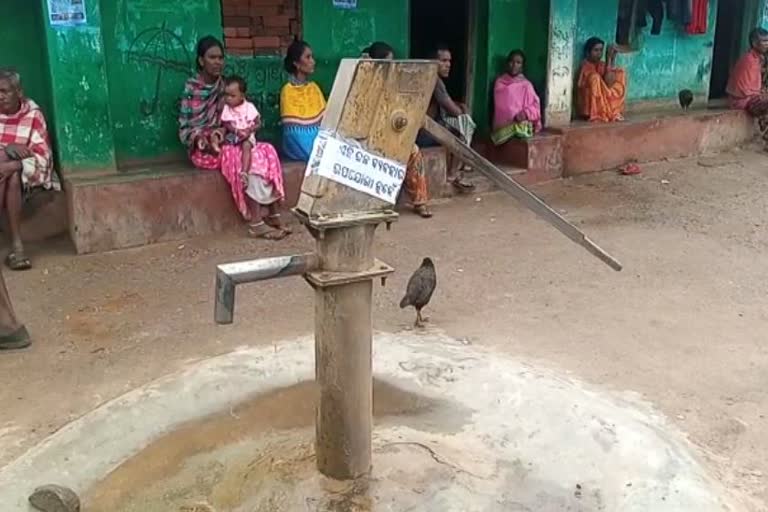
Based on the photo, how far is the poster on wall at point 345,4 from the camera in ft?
23.4

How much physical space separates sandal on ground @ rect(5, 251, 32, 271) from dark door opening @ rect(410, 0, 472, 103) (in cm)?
457

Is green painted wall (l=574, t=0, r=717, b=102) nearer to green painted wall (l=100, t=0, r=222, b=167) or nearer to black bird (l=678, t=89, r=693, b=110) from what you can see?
black bird (l=678, t=89, r=693, b=110)

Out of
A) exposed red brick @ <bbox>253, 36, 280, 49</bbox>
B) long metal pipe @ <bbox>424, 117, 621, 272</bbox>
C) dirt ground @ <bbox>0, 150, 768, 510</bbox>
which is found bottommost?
dirt ground @ <bbox>0, 150, 768, 510</bbox>

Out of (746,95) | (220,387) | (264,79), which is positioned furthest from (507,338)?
(746,95)

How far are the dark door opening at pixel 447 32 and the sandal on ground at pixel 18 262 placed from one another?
457 cm

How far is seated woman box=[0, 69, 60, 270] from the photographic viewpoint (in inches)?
217

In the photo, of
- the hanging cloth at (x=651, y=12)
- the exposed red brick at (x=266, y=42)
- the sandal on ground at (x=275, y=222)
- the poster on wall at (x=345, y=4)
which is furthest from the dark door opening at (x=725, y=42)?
the sandal on ground at (x=275, y=222)

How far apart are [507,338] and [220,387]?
1595 millimetres

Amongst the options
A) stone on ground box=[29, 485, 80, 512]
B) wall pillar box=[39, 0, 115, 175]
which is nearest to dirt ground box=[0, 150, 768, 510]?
stone on ground box=[29, 485, 80, 512]

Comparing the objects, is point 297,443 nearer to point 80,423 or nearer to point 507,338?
point 80,423

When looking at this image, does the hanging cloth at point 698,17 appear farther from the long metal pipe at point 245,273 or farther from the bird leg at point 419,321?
the long metal pipe at point 245,273

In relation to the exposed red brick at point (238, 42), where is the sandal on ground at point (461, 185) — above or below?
below

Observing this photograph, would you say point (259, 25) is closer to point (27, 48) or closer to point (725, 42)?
point (27, 48)

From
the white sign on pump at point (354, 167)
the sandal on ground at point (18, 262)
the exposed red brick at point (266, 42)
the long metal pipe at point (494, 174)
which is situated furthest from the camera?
the exposed red brick at point (266, 42)
